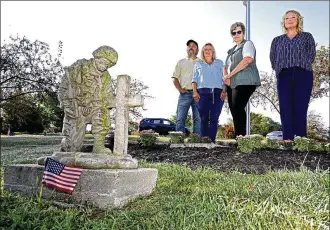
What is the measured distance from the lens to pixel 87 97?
4688mm

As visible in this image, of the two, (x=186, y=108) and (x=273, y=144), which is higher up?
(x=186, y=108)

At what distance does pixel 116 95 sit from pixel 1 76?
14.0m

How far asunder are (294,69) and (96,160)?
14.2ft

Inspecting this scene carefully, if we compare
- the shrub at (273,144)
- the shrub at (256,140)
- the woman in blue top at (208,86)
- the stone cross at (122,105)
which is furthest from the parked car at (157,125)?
the stone cross at (122,105)

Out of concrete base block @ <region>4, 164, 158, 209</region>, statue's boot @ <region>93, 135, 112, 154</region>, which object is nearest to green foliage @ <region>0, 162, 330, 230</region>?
concrete base block @ <region>4, 164, 158, 209</region>

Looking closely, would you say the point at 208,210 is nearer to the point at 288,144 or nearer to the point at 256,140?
the point at 256,140

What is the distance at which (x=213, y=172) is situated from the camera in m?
5.61

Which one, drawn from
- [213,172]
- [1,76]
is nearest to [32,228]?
[213,172]

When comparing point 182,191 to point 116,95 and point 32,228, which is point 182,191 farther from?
point 32,228

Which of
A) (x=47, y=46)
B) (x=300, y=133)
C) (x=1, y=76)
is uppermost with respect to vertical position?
(x=47, y=46)

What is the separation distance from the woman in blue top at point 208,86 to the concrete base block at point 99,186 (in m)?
3.43

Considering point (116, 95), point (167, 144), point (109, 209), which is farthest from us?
point (167, 144)

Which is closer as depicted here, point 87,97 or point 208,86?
point 87,97

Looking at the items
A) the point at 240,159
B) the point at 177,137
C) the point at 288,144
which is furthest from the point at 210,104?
the point at 240,159
